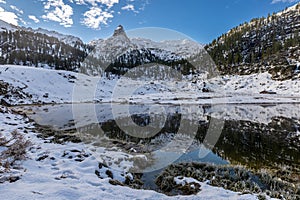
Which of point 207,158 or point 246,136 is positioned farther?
point 246,136

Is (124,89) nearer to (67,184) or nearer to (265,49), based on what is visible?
(265,49)

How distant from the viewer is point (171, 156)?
512 inches

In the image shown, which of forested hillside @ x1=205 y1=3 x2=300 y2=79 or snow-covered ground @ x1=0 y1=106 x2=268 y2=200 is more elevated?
forested hillside @ x1=205 y1=3 x2=300 y2=79

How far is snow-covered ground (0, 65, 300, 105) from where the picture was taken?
5144 centimetres

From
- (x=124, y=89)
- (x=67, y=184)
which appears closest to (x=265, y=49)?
(x=124, y=89)

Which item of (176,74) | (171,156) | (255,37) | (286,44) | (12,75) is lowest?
(171,156)

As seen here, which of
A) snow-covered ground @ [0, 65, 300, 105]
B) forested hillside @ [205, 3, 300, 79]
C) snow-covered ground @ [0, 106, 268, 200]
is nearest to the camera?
snow-covered ground @ [0, 106, 268, 200]

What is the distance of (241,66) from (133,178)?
105 metres

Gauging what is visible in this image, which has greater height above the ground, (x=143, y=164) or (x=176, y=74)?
(x=176, y=74)

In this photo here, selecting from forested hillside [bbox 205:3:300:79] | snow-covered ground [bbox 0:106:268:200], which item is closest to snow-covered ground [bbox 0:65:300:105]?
forested hillside [bbox 205:3:300:79]

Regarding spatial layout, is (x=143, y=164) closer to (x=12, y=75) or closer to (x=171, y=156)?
(x=171, y=156)

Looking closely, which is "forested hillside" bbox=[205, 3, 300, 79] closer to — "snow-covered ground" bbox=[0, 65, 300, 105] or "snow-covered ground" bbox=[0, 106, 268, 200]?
"snow-covered ground" bbox=[0, 65, 300, 105]

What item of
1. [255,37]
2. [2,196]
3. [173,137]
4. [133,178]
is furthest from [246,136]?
[255,37]

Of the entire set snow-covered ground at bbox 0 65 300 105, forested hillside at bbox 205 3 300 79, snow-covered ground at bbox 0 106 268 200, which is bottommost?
snow-covered ground at bbox 0 106 268 200
